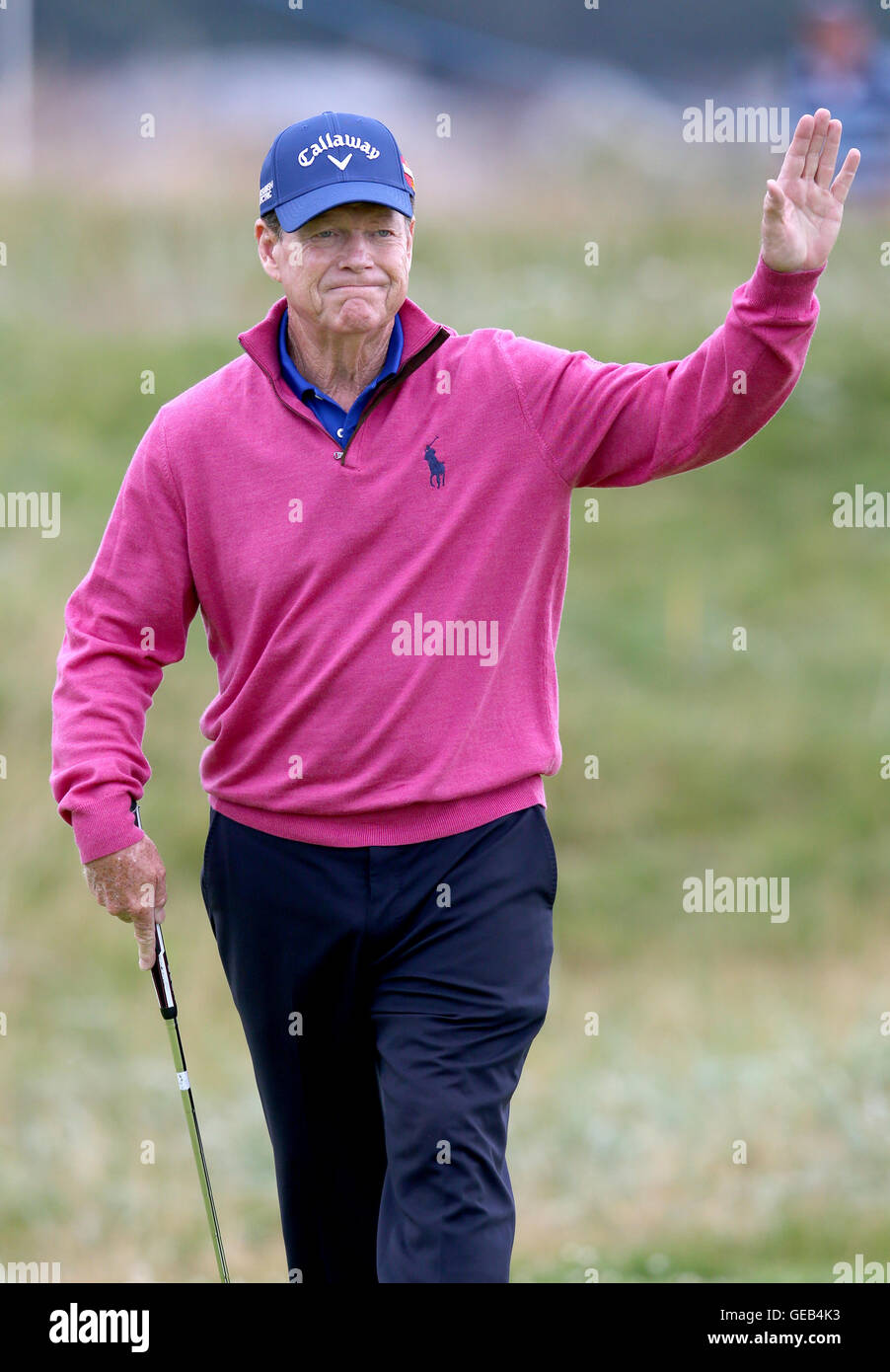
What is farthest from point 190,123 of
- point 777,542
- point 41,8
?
point 777,542

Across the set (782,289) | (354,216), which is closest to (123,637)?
(354,216)

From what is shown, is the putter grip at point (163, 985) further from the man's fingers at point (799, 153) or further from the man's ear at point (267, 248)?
the man's fingers at point (799, 153)

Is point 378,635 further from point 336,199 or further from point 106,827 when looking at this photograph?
point 336,199

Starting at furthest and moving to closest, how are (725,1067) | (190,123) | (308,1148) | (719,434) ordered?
1. (190,123)
2. (725,1067)
3. (308,1148)
4. (719,434)

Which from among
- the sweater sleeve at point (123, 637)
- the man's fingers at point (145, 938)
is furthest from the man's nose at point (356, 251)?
the man's fingers at point (145, 938)

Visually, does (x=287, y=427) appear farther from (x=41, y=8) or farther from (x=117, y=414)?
(x=41, y=8)

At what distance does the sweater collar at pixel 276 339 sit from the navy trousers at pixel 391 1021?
950 mm

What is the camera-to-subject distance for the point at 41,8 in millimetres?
18109

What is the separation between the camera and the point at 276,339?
4.14 meters

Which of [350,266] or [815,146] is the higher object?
[815,146]

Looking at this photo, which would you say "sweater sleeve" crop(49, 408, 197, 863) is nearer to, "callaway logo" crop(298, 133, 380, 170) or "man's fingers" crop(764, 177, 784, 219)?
"callaway logo" crop(298, 133, 380, 170)

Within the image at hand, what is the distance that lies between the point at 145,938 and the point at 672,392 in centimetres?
156

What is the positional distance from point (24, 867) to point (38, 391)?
18.8 feet

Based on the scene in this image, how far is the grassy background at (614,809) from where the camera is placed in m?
7.40
